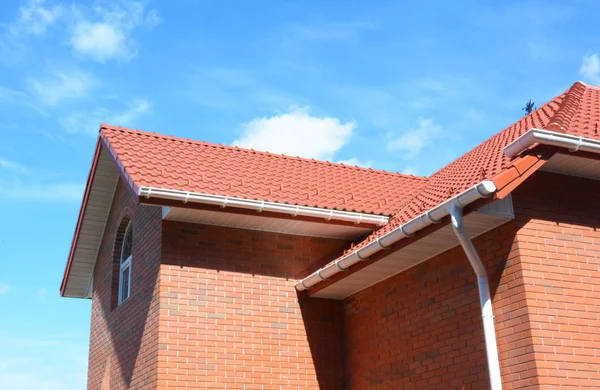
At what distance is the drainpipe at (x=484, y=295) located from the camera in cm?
629

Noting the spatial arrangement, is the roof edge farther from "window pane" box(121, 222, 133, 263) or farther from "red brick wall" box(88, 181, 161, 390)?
"window pane" box(121, 222, 133, 263)

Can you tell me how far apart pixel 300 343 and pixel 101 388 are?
3.48 meters

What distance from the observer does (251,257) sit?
9.11 metres

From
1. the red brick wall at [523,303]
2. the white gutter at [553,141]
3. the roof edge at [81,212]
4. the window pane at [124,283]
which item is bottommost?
the red brick wall at [523,303]

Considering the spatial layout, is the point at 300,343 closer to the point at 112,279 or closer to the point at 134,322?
the point at 134,322

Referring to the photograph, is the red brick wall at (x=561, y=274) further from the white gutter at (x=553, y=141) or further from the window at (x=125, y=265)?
the window at (x=125, y=265)

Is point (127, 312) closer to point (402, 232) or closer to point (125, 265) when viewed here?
point (125, 265)

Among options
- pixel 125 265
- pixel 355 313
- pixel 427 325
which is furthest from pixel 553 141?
pixel 125 265

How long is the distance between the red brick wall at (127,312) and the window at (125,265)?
0.10m

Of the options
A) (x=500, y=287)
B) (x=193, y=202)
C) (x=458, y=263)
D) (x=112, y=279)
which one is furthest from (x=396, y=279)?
(x=112, y=279)

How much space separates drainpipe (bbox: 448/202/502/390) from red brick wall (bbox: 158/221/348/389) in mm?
2986

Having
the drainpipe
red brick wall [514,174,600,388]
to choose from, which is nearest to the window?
the drainpipe

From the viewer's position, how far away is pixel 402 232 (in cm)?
709

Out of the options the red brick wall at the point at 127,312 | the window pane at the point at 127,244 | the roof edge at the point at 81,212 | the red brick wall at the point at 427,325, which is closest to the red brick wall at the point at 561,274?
the red brick wall at the point at 427,325
